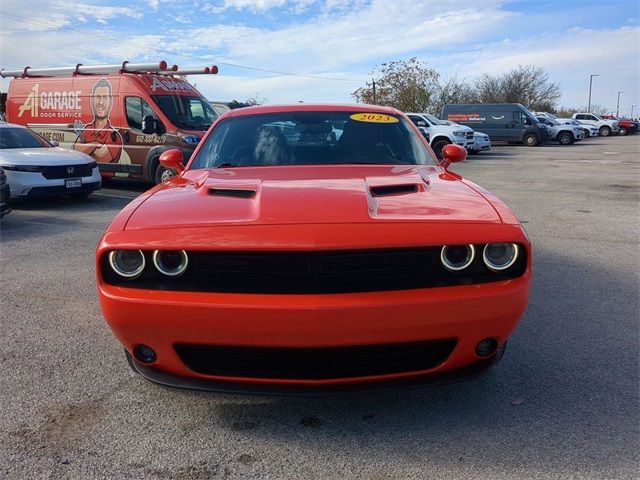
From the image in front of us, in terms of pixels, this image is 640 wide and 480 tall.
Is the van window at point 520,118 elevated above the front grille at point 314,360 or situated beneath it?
situated beneath

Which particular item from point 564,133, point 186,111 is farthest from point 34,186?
point 564,133

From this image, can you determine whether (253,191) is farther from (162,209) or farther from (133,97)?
(133,97)

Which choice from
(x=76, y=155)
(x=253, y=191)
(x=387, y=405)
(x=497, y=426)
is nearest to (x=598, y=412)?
(x=497, y=426)

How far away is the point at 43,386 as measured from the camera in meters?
3.21

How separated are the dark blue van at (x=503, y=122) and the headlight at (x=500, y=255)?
29.0 meters

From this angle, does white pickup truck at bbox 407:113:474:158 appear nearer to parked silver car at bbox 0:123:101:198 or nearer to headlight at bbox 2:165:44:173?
parked silver car at bbox 0:123:101:198

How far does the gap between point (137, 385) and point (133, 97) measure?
30.0ft

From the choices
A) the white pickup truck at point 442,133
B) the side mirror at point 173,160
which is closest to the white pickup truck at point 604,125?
the white pickup truck at point 442,133

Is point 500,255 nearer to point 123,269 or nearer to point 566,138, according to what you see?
point 123,269

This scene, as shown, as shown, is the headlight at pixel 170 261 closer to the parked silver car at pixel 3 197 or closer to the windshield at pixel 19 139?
the parked silver car at pixel 3 197

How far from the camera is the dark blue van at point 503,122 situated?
1193 inches

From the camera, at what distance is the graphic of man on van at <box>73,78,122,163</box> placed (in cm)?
1150

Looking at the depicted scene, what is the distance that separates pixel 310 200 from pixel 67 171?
828 centimetres

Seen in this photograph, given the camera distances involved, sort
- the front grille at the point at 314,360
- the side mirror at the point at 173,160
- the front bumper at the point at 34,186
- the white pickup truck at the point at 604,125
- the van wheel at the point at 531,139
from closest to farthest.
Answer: the front grille at the point at 314,360 → the side mirror at the point at 173,160 → the front bumper at the point at 34,186 → the van wheel at the point at 531,139 → the white pickup truck at the point at 604,125
